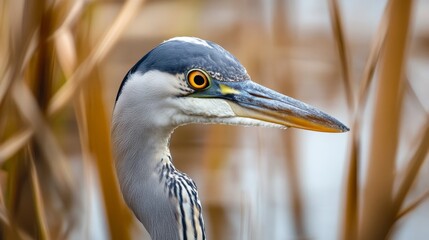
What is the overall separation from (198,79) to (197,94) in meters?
0.02

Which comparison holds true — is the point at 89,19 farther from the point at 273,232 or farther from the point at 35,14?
the point at 273,232

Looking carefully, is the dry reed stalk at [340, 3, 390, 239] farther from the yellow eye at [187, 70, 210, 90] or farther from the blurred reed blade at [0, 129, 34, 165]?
the blurred reed blade at [0, 129, 34, 165]

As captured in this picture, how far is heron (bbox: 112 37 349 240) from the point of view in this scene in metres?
1.51

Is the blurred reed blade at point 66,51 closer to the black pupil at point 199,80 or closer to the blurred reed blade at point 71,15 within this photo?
the blurred reed blade at point 71,15

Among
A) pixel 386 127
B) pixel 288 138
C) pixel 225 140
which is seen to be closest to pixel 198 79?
pixel 386 127

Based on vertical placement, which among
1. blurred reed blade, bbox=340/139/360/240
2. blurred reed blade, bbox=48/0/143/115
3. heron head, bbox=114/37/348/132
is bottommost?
blurred reed blade, bbox=340/139/360/240

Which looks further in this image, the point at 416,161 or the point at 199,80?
the point at 416,161

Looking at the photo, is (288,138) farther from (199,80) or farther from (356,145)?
(199,80)

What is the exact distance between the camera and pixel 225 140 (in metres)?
2.76

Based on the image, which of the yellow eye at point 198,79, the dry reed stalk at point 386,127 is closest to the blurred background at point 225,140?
the dry reed stalk at point 386,127

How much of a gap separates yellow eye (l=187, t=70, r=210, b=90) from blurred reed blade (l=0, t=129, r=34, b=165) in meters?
0.42

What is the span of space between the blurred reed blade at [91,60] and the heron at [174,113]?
300 mm

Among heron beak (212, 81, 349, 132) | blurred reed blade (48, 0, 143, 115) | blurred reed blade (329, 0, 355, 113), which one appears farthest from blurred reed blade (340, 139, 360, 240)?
blurred reed blade (48, 0, 143, 115)

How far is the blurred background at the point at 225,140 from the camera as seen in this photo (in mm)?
1775
